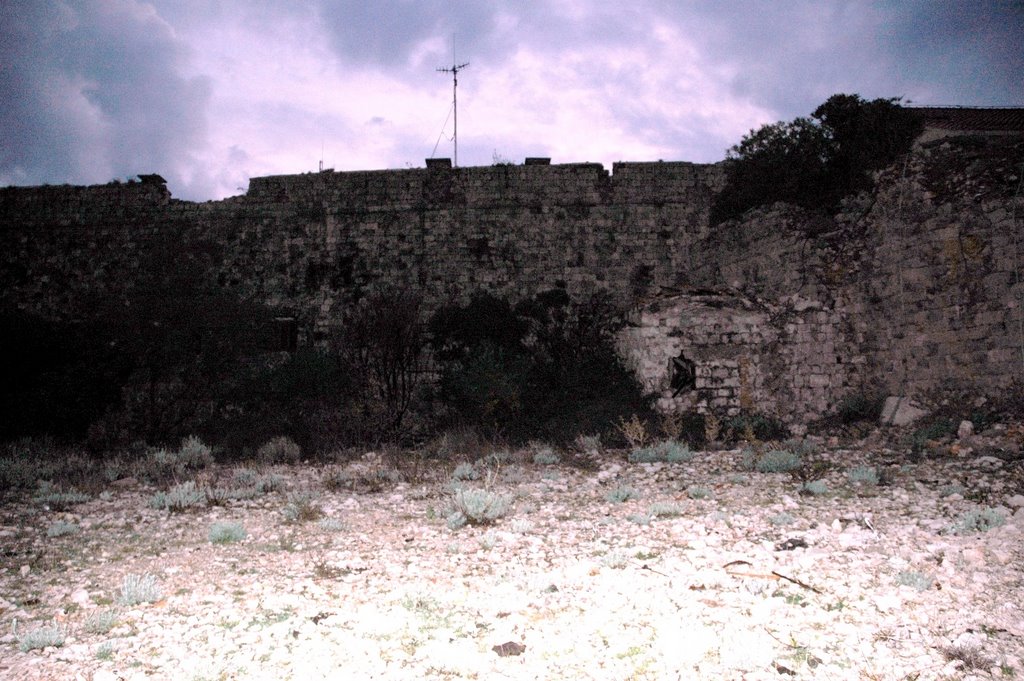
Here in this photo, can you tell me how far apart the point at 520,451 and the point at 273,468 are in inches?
164

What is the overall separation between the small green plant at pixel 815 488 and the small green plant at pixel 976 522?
1.56m

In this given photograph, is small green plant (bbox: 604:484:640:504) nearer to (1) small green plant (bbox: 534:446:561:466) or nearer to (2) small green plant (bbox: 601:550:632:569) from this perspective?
(2) small green plant (bbox: 601:550:632:569)

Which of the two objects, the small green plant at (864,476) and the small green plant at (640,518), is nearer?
the small green plant at (640,518)

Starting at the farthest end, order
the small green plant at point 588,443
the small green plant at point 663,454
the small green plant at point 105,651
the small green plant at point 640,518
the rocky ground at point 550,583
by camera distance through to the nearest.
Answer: the small green plant at point 588,443 → the small green plant at point 663,454 → the small green plant at point 640,518 → the small green plant at point 105,651 → the rocky ground at point 550,583

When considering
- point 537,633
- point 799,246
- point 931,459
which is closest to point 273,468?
point 537,633

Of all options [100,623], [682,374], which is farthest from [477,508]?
[682,374]

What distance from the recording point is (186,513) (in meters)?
7.67

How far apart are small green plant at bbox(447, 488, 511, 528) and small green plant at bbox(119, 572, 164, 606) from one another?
265 cm

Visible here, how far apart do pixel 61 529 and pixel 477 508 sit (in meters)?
4.27

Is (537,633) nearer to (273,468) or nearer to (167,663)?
(167,663)

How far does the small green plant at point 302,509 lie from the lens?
7.20 m

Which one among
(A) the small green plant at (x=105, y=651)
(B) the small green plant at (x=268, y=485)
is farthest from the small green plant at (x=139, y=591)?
(B) the small green plant at (x=268, y=485)

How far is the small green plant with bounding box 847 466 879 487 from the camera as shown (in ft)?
25.0

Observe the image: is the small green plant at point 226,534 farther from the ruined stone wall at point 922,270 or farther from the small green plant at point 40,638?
the ruined stone wall at point 922,270
